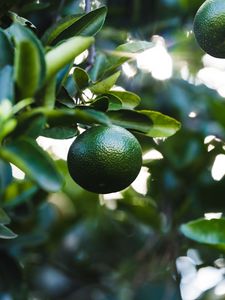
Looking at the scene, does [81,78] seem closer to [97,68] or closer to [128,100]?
[128,100]

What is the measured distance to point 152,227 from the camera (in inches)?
109

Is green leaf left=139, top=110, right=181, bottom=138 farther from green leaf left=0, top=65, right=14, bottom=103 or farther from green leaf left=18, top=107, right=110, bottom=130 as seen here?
green leaf left=0, top=65, right=14, bottom=103

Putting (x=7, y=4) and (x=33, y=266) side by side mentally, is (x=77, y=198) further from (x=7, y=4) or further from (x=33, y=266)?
(x=7, y=4)

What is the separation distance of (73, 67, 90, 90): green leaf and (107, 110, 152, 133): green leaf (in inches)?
3.4

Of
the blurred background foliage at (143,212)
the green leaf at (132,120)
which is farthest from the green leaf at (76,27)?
the blurred background foliage at (143,212)

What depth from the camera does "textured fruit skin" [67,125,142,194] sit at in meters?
1.49

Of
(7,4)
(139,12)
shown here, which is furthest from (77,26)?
(139,12)

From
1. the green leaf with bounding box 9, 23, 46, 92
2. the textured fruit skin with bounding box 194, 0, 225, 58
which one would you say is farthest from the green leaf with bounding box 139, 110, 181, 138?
the green leaf with bounding box 9, 23, 46, 92

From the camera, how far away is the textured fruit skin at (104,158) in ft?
4.89

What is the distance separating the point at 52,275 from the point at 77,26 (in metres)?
1.75

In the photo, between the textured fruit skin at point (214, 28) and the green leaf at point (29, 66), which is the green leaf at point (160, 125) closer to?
the textured fruit skin at point (214, 28)

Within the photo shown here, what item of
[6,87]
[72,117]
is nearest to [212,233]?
[72,117]

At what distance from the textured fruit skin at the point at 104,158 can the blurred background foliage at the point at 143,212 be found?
2.84 ft

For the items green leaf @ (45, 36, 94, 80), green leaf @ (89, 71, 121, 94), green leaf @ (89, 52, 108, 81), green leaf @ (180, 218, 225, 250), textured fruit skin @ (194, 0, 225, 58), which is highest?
green leaf @ (45, 36, 94, 80)
